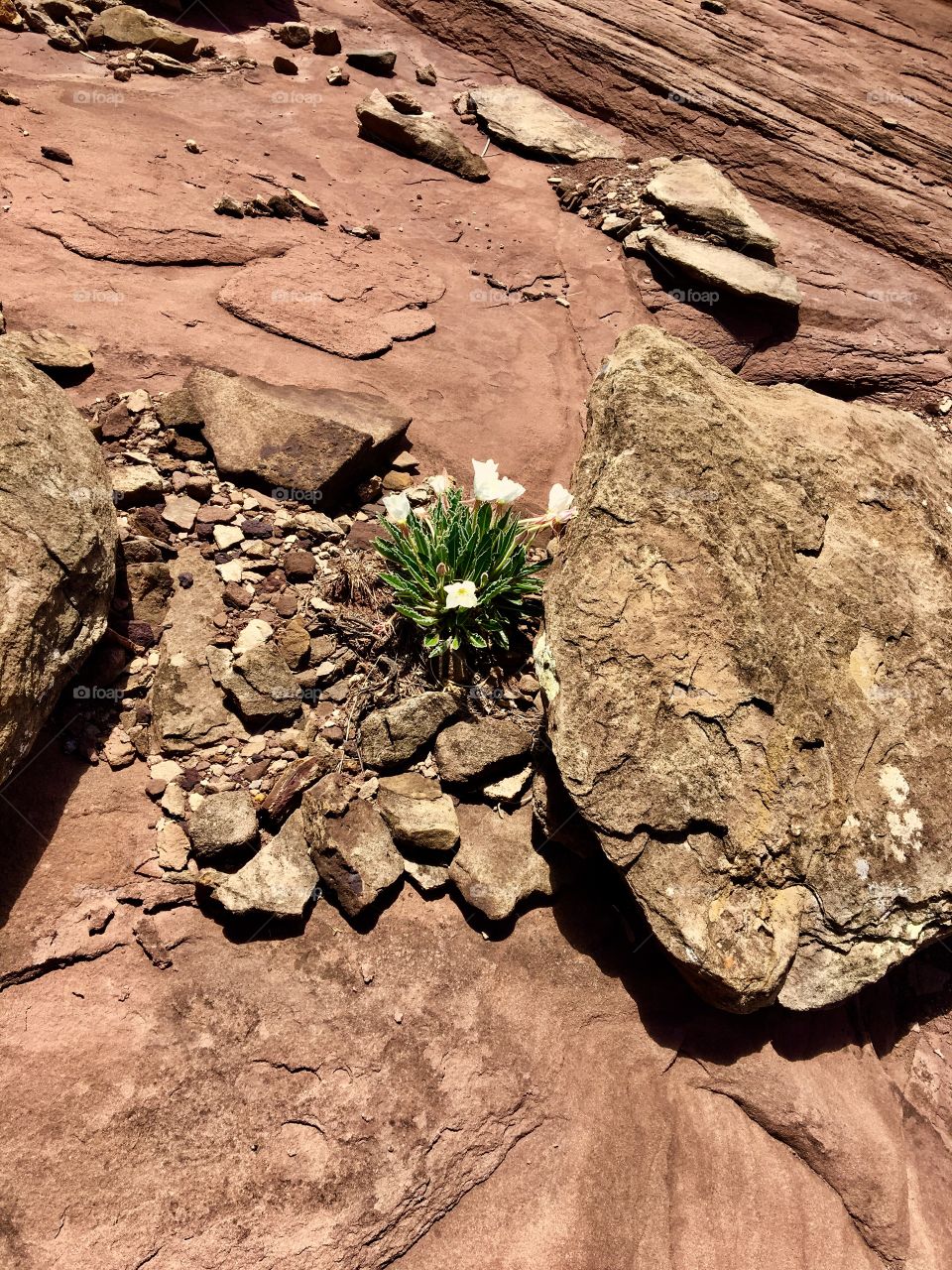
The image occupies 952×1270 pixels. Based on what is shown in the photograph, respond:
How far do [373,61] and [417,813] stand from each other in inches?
294

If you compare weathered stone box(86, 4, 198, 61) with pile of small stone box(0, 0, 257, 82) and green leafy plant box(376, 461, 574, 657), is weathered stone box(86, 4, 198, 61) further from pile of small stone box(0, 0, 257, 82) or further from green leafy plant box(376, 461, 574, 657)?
green leafy plant box(376, 461, 574, 657)

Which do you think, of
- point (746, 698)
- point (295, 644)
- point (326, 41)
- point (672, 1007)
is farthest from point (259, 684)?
point (326, 41)

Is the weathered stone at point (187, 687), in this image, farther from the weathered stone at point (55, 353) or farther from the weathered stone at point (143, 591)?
the weathered stone at point (55, 353)

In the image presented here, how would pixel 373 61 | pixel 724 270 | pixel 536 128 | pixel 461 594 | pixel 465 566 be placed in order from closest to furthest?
pixel 461 594, pixel 465 566, pixel 724 270, pixel 536 128, pixel 373 61

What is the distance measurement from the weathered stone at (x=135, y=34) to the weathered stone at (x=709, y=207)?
13.6 ft

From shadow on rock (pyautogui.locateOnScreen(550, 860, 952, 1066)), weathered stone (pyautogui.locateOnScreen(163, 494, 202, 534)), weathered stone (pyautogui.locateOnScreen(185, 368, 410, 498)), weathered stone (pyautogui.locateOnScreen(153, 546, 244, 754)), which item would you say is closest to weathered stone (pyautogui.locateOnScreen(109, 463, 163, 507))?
weathered stone (pyautogui.locateOnScreen(163, 494, 202, 534))

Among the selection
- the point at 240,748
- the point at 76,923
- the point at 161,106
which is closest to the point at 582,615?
the point at 240,748

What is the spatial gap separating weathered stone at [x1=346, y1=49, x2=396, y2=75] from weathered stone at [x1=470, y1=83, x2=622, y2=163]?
31.6 inches

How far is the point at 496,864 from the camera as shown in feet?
10.4

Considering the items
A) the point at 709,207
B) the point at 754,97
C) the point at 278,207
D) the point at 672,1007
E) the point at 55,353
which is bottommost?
the point at 672,1007

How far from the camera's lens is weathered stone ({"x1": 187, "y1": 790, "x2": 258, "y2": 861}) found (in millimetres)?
2979

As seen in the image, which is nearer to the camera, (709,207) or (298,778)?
(298,778)

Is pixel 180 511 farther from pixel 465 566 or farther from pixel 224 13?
pixel 224 13

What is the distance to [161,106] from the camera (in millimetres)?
6391
